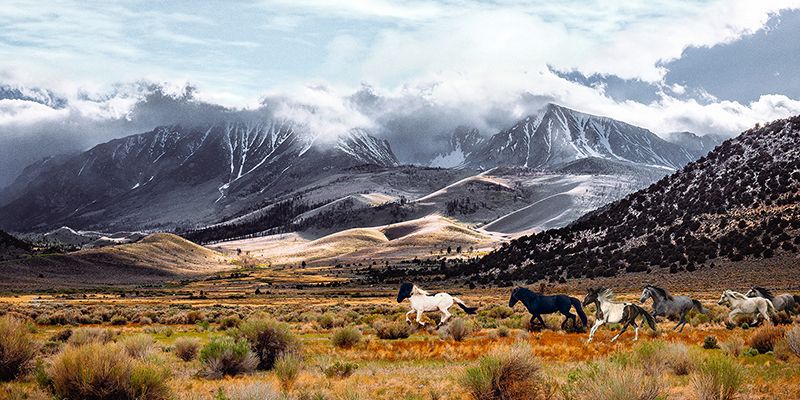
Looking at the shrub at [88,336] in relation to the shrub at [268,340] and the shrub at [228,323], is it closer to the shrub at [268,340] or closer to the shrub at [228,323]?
the shrub at [268,340]

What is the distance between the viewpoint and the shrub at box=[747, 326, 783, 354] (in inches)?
695

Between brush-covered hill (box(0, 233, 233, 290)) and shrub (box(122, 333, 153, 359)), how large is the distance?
98.4 meters

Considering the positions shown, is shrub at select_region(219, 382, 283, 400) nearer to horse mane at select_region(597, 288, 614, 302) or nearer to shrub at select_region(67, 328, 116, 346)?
shrub at select_region(67, 328, 116, 346)

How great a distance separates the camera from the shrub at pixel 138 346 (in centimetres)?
1686

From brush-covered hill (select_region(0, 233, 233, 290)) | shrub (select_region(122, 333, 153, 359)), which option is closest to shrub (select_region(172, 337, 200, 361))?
shrub (select_region(122, 333, 153, 359))

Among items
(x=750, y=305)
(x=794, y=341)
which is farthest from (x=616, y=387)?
(x=750, y=305)

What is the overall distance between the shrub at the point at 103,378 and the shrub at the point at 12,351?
3.85m

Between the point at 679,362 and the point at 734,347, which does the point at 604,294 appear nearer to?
the point at 734,347

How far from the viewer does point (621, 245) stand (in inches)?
3100

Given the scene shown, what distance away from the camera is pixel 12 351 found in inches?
602

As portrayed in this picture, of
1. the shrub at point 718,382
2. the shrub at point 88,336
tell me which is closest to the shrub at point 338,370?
the shrub at point 718,382

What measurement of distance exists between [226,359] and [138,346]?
285cm

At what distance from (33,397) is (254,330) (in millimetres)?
7004

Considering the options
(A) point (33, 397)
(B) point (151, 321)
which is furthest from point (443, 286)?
(A) point (33, 397)
